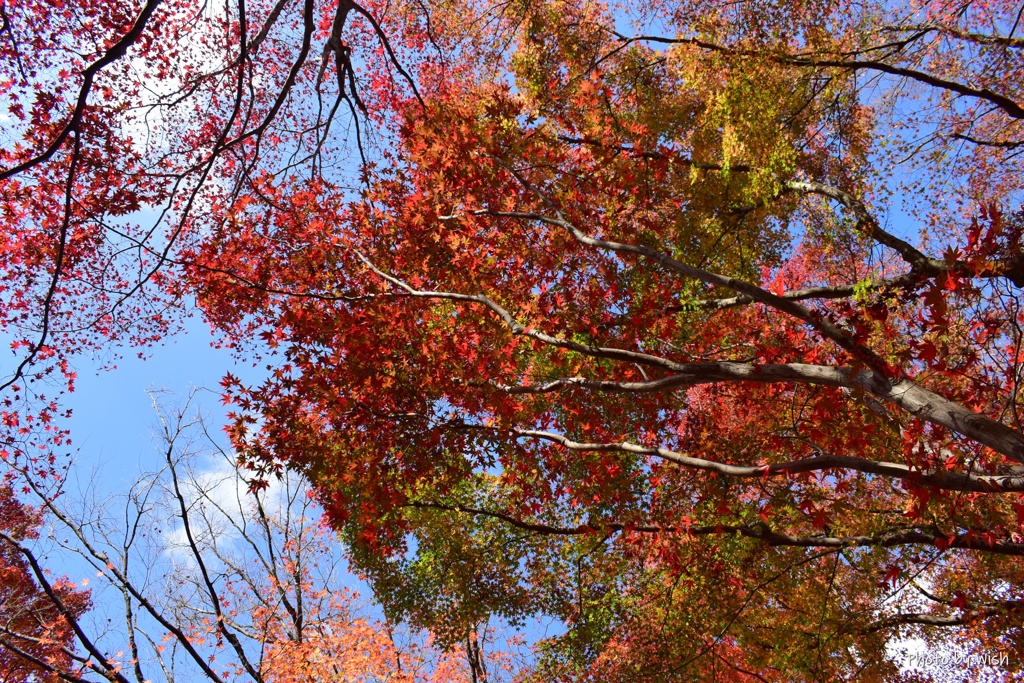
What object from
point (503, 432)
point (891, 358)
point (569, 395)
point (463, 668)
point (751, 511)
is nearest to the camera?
point (891, 358)

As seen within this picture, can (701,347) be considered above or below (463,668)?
above

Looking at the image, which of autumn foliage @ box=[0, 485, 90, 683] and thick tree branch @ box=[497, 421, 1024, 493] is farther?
autumn foliage @ box=[0, 485, 90, 683]

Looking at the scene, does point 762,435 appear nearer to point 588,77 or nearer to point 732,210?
point 732,210

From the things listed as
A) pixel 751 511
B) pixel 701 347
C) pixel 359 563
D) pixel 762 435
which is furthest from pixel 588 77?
pixel 359 563

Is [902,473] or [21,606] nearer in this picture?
→ [902,473]

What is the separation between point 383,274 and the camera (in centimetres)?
761

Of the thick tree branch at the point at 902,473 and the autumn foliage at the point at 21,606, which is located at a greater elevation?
the autumn foliage at the point at 21,606

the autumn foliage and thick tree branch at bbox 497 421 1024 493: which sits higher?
the autumn foliage

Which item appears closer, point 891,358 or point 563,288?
point 891,358

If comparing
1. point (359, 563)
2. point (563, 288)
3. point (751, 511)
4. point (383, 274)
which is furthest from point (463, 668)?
point (383, 274)

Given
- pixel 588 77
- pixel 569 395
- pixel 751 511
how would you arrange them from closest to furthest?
pixel 569 395 < pixel 751 511 < pixel 588 77

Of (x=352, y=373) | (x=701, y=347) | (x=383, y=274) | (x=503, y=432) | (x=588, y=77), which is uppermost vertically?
(x=588, y=77)

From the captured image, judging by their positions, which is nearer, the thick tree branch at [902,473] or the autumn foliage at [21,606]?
the thick tree branch at [902,473]

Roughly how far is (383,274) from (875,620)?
371 inches
